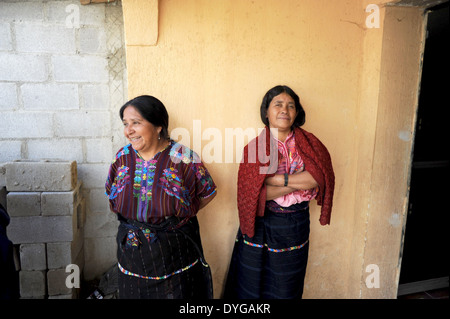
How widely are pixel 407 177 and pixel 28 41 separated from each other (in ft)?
11.7

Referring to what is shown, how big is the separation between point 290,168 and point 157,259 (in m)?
1.08

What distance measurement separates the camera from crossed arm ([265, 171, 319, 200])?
2262 mm

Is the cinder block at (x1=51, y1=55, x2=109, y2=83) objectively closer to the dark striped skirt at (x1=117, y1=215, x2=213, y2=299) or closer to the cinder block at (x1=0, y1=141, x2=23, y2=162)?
the cinder block at (x1=0, y1=141, x2=23, y2=162)

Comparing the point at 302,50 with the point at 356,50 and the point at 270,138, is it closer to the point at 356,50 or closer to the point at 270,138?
the point at 356,50

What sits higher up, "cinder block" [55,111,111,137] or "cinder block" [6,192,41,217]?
"cinder block" [55,111,111,137]

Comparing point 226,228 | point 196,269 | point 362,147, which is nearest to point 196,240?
point 196,269

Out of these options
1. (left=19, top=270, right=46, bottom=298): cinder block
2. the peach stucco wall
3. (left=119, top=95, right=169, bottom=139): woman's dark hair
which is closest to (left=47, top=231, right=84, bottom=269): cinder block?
(left=19, top=270, right=46, bottom=298): cinder block

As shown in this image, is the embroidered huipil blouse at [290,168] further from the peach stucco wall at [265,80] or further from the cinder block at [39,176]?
the cinder block at [39,176]

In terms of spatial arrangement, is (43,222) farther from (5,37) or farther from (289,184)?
(289,184)

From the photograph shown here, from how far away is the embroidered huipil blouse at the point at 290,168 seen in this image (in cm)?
235

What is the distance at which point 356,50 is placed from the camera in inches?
107

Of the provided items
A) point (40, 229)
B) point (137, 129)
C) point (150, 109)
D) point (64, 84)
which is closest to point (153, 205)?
point (137, 129)

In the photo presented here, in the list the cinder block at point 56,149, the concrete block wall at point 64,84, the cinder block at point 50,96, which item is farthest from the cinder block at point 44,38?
the cinder block at point 56,149

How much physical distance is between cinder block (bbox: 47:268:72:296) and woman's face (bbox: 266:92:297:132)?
87.4 inches
